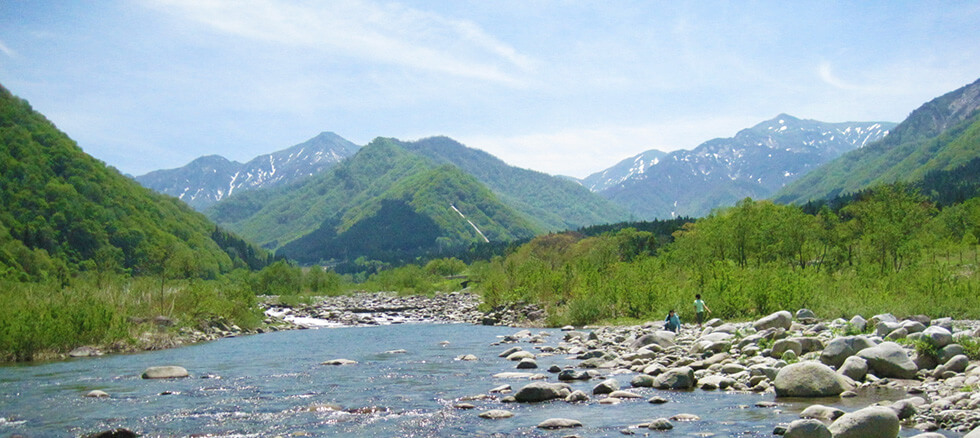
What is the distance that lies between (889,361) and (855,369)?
88 cm

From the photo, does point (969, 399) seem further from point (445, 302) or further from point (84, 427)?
point (445, 302)

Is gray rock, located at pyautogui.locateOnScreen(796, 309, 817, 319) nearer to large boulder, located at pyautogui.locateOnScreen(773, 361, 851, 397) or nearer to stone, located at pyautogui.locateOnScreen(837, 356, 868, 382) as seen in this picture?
stone, located at pyautogui.locateOnScreen(837, 356, 868, 382)

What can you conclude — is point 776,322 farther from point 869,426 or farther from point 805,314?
point 869,426

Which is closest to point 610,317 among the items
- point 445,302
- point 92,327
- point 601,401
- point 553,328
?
point 553,328

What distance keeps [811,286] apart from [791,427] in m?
24.6

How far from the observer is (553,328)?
44969 mm

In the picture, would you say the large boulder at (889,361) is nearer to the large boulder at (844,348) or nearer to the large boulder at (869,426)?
the large boulder at (844,348)

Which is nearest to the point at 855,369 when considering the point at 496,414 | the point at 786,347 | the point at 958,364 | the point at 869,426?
the point at 958,364

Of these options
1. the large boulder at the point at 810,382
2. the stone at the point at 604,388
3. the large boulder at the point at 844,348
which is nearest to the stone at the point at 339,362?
the stone at the point at 604,388

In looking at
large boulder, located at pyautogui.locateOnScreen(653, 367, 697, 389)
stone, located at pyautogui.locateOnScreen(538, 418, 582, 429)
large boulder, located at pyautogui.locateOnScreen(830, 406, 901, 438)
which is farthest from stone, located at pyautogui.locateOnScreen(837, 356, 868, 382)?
stone, located at pyautogui.locateOnScreen(538, 418, 582, 429)

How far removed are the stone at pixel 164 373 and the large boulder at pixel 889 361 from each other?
73.4 ft

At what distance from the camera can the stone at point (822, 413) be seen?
474 inches

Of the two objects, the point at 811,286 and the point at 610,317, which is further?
the point at 610,317

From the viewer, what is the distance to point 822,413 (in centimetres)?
1222
